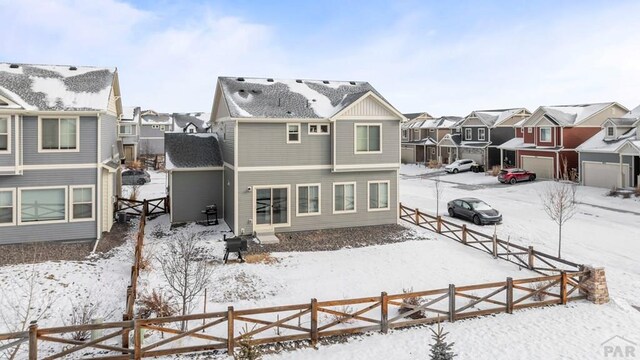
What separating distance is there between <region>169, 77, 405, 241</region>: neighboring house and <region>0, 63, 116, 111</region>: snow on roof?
20.7 feet

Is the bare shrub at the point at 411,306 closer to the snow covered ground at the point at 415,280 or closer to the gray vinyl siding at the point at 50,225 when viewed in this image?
the snow covered ground at the point at 415,280

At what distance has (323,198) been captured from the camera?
24.8 m

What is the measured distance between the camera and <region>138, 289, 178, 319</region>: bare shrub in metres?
13.6

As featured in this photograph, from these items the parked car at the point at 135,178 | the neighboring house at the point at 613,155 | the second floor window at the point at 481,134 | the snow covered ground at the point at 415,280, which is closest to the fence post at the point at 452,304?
the snow covered ground at the point at 415,280

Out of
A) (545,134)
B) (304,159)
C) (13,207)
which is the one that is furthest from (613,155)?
(13,207)

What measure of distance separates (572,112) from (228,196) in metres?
40.9

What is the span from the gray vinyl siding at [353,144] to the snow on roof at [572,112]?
2900 cm

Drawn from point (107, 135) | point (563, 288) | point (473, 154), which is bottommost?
point (563, 288)

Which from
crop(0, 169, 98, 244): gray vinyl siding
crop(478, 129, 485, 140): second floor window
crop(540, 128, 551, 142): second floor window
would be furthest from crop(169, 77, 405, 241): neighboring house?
crop(478, 129, 485, 140): second floor window

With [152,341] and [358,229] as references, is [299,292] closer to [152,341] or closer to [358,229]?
[152,341]

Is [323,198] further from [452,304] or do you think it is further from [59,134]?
[59,134]

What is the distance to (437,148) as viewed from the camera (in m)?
69.4

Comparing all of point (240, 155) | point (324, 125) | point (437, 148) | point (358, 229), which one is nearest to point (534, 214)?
point (358, 229)

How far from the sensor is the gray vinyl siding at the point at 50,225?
19859 millimetres
